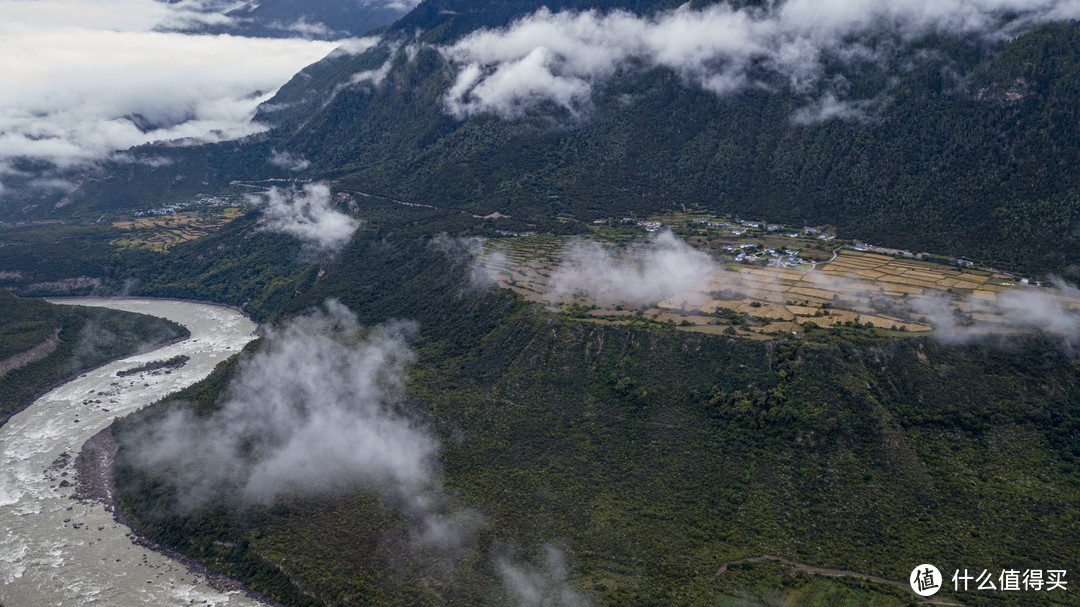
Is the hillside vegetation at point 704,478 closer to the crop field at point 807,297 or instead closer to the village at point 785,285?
the crop field at point 807,297

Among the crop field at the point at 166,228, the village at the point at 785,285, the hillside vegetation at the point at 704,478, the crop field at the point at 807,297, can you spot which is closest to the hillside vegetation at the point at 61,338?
the hillside vegetation at the point at 704,478

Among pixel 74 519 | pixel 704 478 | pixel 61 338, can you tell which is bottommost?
pixel 74 519

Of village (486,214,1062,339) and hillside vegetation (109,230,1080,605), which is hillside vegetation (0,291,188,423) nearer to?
hillside vegetation (109,230,1080,605)

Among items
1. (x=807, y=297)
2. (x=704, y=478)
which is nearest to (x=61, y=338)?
(x=704, y=478)

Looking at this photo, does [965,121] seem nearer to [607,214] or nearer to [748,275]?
[748,275]

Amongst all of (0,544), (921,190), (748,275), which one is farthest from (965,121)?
(0,544)

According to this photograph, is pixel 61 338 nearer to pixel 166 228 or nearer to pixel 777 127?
pixel 166 228
